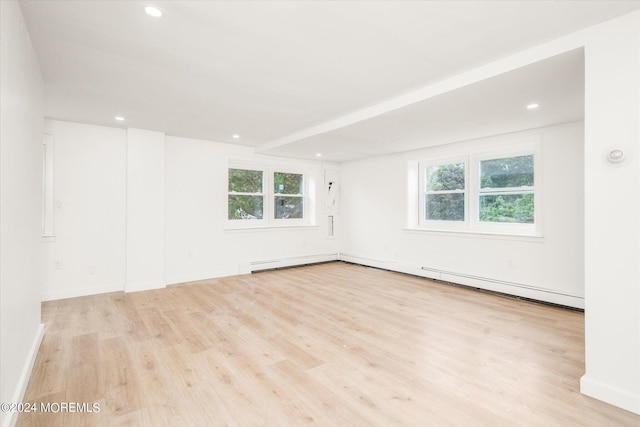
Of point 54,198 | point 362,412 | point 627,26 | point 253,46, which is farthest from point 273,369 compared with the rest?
point 54,198

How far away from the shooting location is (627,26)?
184 cm

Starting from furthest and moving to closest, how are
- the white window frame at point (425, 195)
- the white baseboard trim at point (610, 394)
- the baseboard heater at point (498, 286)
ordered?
the white window frame at point (425, 195) < the baseboard heater at point (498, 286) < the white baseboard trim at point (610, 394)

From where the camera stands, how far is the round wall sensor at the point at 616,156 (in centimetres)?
184

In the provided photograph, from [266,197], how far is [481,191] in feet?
12.7

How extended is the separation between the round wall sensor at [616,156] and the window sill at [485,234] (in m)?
2.49

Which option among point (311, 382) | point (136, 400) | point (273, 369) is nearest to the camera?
point (136, 400)

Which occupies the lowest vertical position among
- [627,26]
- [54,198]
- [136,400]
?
[136,400]

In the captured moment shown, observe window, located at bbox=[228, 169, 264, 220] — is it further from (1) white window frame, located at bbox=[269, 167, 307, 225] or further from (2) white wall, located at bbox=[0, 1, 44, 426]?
(2) white wall, located at bbox=[0, 1, 44, 426]

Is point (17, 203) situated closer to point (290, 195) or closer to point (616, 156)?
point (616, 156)

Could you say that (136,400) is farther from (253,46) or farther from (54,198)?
(54,198)

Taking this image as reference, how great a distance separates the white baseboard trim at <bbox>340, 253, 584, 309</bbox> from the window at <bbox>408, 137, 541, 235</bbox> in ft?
2.45

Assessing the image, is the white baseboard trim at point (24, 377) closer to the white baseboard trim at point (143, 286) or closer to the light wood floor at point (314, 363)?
the light wood floor at point (314, 363)

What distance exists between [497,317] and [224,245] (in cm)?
431

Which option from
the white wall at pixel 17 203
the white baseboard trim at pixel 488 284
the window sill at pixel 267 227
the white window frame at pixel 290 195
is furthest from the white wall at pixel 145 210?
the white baseboard trim at pixel 488 284
